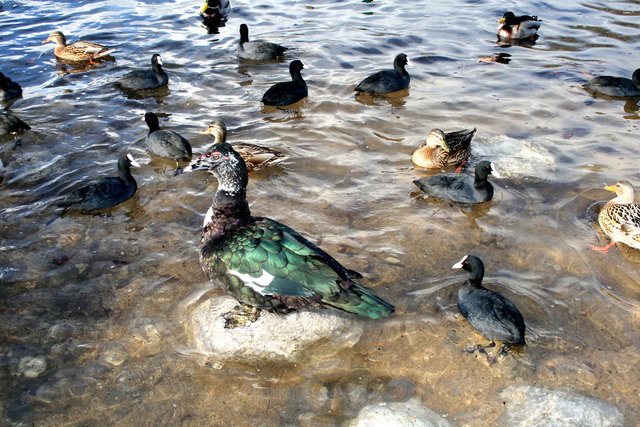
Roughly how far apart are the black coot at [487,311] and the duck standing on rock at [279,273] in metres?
1.15

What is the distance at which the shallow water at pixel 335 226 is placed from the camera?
503 cm

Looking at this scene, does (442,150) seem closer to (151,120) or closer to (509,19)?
(151,120)

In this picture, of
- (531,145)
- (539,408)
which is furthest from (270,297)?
(531,145)

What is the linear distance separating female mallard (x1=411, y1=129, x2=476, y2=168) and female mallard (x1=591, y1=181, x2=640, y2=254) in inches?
104

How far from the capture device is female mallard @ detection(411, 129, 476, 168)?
9016 millimetres

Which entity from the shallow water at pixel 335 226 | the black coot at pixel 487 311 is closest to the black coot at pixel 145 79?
the shallow water at pixel 335 226

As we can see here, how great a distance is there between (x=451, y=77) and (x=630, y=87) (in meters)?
4.18

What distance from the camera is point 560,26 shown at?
16.5 meters

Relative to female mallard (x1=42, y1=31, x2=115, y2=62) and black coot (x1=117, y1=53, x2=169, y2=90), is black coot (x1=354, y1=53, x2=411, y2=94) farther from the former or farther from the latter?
female mallard (x1=42, y1=31, x2=115, y2=62)

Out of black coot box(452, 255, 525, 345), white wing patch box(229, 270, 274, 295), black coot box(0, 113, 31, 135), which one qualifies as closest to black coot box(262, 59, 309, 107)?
black coot box(0, 113, 31, 135)

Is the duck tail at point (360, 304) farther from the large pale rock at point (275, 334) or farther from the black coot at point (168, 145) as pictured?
the black coot at point (168, 145)

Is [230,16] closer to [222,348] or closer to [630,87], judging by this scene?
[630,87]

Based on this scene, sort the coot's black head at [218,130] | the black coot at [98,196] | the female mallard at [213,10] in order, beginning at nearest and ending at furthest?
1. the black coot at [98,196]
2. the coot's black head at [218,130]
3. the female mallard at [213,10]

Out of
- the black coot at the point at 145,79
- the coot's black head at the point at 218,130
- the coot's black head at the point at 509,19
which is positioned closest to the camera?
the coot's black head at the point at 218,130
